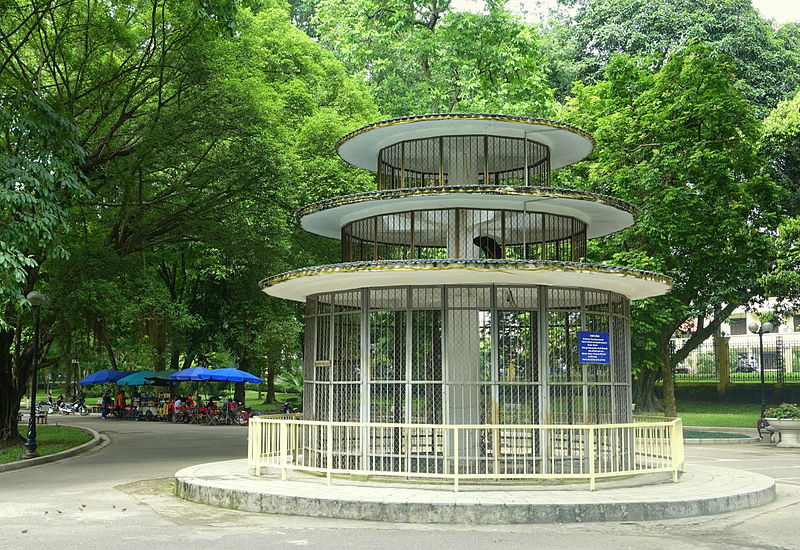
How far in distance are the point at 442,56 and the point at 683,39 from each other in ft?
45.9

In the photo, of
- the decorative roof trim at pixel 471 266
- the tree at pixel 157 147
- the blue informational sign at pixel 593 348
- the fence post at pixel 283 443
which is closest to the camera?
the decorative roof trim at pixel 471 266

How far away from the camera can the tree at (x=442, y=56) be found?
116 ft

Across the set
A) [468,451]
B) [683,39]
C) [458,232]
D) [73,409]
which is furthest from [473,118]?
[73,409]

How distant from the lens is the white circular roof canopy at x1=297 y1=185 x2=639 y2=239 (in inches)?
593

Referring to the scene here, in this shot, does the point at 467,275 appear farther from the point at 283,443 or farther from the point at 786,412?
the point at 786,412

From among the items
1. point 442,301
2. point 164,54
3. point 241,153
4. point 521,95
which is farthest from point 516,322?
point 521,95

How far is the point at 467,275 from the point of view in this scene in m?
14.6

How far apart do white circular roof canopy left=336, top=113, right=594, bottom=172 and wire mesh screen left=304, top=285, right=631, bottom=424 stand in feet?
10.5

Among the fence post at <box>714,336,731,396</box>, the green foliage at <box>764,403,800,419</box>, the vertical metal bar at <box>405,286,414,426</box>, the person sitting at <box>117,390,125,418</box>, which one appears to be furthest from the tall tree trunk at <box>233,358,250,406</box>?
the vertical metal bar at <box>405,286,414,426</box>

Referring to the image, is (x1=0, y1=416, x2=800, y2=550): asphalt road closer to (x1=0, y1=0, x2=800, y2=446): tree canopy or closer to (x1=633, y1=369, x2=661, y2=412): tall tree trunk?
(x1=0, y1=0, x2=800, y2=446): tree canopy

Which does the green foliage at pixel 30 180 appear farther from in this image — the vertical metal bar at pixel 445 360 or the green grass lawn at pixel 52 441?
the vertical metal bar at pixel 445 360

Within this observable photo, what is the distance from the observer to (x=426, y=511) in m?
11.9

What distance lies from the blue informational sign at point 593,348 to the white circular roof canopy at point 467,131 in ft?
13.9

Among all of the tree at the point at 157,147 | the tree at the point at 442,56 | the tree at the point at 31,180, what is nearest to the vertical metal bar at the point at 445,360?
the tree at the point at 31,180
